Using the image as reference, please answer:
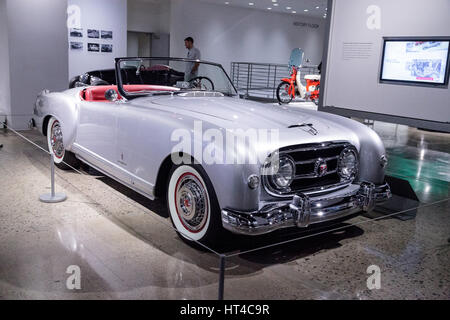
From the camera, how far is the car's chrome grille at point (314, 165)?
3096mm

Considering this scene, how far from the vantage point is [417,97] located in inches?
249

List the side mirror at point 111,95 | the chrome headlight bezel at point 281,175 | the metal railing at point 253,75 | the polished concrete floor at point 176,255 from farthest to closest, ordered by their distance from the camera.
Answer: the metal railing at point 253,75 → the side mirror at point 111,95 → the chrome headlight bezel at point 281,175 → the polished concrete floor at point 176,255

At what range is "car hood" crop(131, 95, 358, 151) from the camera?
322 centimetres

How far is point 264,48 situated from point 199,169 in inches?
724

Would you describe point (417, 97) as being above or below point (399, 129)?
above

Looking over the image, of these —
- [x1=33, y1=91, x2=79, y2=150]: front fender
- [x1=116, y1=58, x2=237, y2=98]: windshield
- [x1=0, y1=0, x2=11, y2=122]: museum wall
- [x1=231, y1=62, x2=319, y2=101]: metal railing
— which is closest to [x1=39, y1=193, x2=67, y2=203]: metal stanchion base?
[x1=33, y1=91, x2=79, y2=150]: front fender

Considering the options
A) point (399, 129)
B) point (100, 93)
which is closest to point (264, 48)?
point (399, 129)

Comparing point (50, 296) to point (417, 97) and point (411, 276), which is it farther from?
point (417, 97)

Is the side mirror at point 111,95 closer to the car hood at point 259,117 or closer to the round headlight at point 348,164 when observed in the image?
the car hood at point 259,117

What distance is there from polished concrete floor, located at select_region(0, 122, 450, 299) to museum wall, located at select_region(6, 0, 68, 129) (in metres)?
3.49

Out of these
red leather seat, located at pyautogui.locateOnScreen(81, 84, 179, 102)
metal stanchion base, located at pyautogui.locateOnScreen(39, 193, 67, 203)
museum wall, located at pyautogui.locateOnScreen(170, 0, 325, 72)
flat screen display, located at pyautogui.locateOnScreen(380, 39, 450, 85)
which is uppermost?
museum wall, located at pyautogui.locateOnScreen(170, 0, 325, 72)

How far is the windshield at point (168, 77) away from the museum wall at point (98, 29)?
7319mm

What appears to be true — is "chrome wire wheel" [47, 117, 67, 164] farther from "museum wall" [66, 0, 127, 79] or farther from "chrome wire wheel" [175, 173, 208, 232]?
"museum wall" [66, 0, 127, 79]

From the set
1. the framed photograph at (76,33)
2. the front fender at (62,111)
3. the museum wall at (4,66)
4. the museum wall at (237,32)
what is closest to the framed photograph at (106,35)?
the framed photograph at (76,33)
